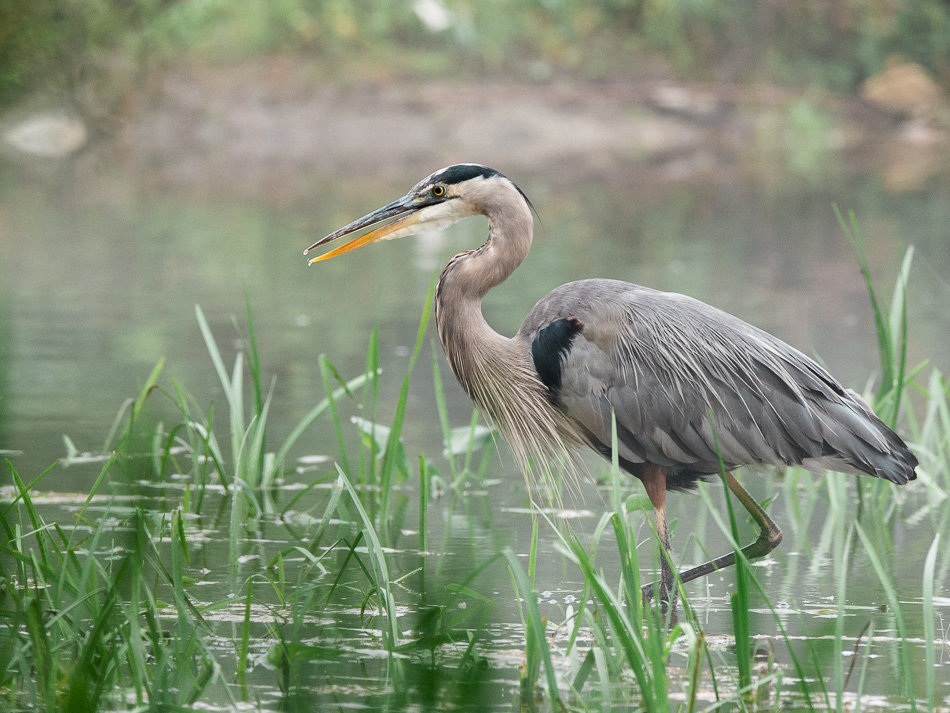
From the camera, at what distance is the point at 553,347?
443cm

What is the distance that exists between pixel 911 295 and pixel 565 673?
350 inches

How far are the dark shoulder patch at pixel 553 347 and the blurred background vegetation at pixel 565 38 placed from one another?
63.2 feet

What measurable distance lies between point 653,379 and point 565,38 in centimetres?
2427

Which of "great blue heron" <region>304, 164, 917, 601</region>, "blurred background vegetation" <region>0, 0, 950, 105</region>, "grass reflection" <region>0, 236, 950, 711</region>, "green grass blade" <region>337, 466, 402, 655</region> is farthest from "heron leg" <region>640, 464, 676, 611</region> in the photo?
"blurred background vegetation" <region>0, 0, 950, 105</region>

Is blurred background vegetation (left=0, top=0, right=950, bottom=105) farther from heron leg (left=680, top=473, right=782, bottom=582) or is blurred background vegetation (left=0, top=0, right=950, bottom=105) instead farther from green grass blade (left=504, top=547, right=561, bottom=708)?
green grass blade (left=504, top=547, right=561, bottom=708)

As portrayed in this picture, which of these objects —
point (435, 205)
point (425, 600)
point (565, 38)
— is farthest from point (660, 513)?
point (565, 38)

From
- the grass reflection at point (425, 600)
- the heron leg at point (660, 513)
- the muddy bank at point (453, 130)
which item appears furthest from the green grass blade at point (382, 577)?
the muddy bank at point (453, 130)

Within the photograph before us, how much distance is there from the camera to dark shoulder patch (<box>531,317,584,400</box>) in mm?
4406

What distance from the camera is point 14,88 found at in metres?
2.27

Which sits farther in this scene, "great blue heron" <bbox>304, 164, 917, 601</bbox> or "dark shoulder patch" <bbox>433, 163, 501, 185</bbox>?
"dark shoulder patch" <bbox>433, 163, 501, 185</bbox>

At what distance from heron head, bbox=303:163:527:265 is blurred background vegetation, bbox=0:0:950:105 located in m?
18.8

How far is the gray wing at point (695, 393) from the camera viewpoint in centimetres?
431

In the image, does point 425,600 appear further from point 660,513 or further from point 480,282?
point 480,282

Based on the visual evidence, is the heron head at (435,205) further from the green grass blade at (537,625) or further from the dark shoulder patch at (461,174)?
the green grass blade at (537,625)
